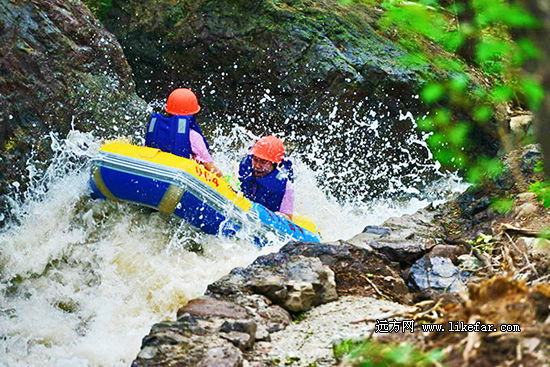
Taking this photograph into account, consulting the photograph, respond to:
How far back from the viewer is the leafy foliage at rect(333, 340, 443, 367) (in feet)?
8.15

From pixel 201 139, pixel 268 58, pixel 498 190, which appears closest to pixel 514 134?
pixel 498 190

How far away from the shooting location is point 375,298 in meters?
4.48

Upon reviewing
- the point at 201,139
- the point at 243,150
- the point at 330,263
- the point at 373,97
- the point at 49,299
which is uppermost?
the point at 373,97

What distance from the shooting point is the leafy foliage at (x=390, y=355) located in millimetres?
2484

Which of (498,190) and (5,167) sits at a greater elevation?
(498,190)

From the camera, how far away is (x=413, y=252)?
5.19 m

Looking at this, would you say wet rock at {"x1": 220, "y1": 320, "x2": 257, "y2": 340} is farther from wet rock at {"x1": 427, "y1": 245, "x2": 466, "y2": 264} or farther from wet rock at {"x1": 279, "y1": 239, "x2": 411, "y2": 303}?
wet rock at {"x1": 427, "y1": 245, "x2": 466, "y2": 264}

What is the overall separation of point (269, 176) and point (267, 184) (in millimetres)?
87

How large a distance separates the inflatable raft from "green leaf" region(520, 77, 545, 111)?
4.20 meters

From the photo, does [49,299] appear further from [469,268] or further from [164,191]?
[469,268]

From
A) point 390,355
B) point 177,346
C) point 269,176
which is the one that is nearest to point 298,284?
point 177,346

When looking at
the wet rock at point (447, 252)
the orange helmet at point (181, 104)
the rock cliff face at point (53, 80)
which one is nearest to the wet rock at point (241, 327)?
the wet rock at point (447, 252)

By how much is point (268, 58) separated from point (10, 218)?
4.34 metres

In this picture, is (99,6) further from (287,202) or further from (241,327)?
(241,327)
